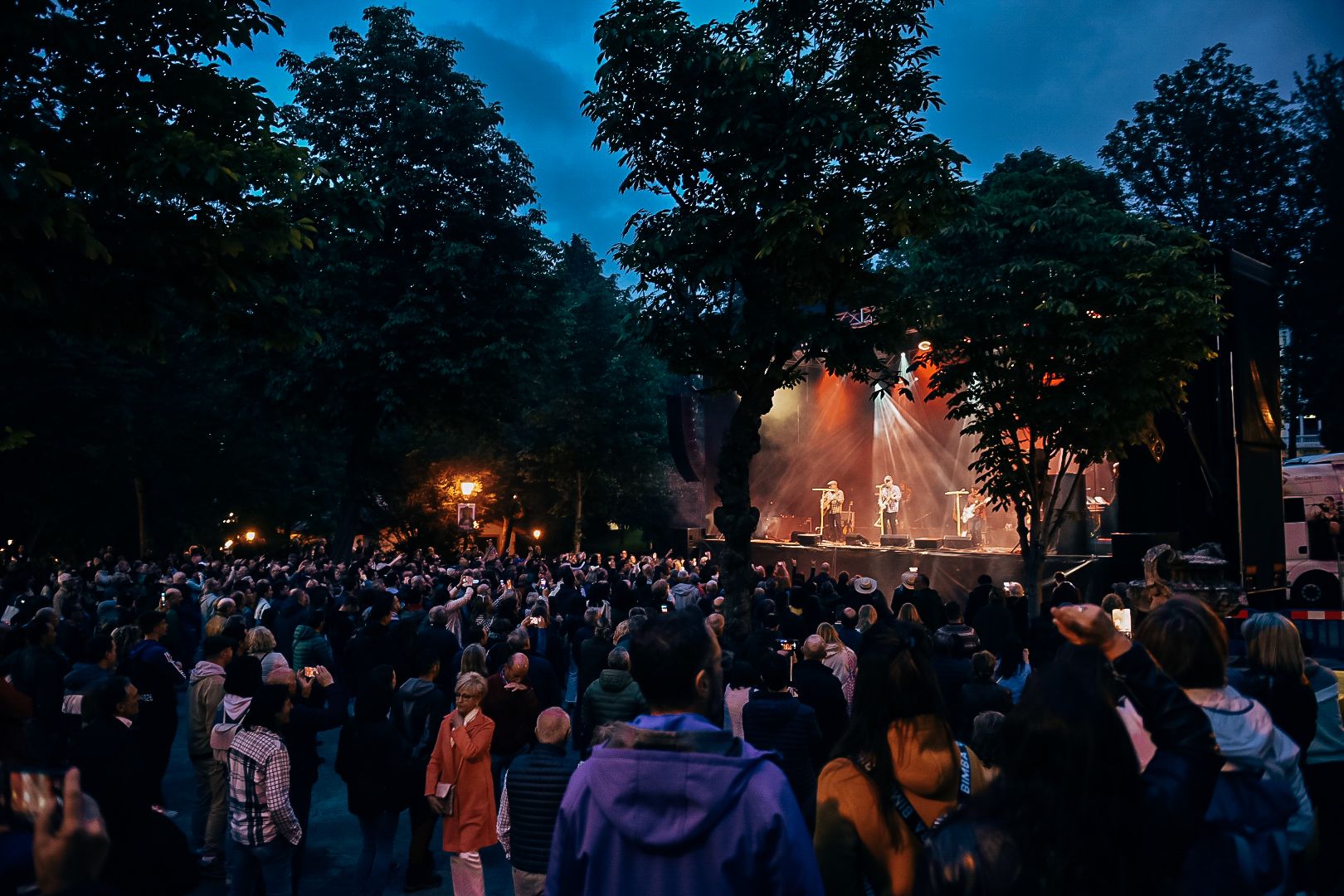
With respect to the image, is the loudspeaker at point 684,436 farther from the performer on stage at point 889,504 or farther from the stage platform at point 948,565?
the performer on stage at point 889,504

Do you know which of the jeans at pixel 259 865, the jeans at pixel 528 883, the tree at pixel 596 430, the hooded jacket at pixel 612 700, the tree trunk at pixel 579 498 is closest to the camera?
the jeans at pixel 528 883

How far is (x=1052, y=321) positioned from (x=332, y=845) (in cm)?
1238

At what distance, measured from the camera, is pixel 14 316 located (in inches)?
302

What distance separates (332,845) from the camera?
753 cm

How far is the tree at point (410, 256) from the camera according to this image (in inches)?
947

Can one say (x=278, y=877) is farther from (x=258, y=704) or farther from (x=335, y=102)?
(x=335, y=102)

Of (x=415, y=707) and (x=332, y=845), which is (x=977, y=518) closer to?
(x=332, y=845)

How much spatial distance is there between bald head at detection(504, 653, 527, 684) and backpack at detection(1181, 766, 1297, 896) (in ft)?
14.9

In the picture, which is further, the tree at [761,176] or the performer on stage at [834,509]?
the performer on stage at [834,509]

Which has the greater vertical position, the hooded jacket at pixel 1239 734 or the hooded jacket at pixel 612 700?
the hooded jacket at pixel 1239 734

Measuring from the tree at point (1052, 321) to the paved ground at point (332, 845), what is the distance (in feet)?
30.3

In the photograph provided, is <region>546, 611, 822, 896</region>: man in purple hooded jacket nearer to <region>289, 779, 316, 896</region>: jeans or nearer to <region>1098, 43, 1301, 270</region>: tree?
<region>289, 779, 316, 896</region>: jeans

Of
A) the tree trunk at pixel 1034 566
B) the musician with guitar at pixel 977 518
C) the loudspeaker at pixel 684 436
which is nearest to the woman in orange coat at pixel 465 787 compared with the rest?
the tree trunk at pixel 1034 566

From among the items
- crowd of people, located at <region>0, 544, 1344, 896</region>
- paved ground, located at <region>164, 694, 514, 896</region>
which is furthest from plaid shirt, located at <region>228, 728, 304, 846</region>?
paved ground, located at <region>164, 694, 514, 896</region>
